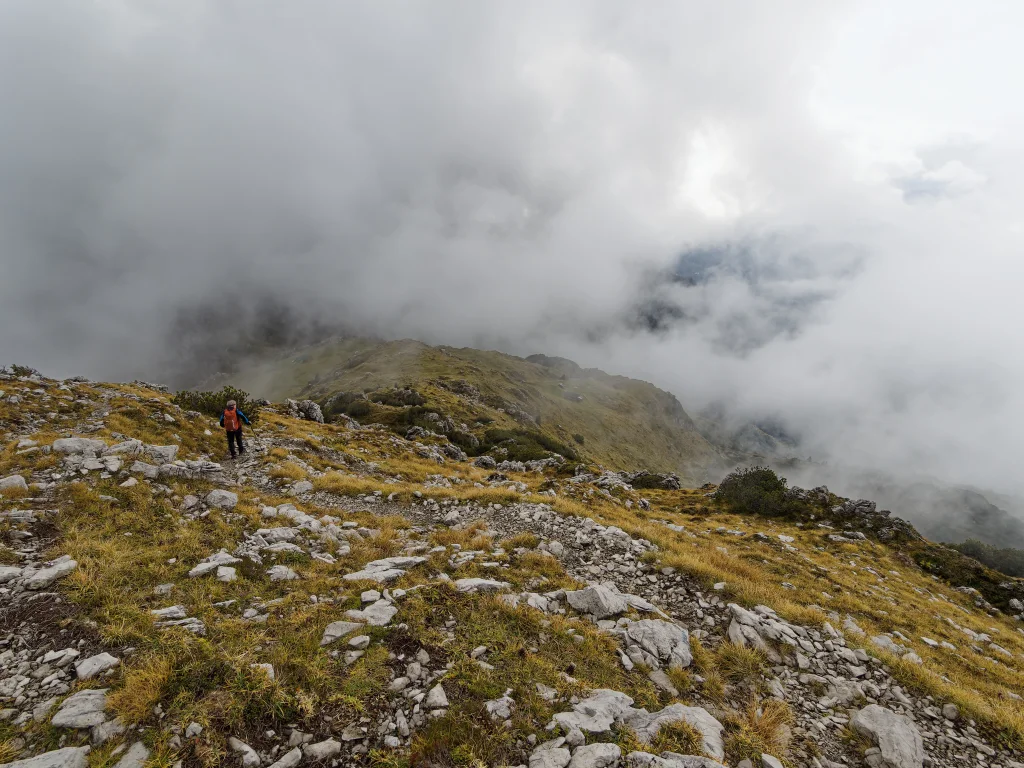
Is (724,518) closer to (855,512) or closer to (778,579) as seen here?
(855,512)

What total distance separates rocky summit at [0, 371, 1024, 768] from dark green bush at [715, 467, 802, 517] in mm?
21897

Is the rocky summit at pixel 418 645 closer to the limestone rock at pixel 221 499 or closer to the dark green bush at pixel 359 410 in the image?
the limestone rock at pixel 221 499

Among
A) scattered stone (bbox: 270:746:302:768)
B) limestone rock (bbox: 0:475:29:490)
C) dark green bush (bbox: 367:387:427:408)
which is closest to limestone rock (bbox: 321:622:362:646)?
scattered stone (bbox: 270:746:302:768)

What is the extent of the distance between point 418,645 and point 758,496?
134 ft

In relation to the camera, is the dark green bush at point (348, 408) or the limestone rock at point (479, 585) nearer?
the limestone rock at point (479, 585)

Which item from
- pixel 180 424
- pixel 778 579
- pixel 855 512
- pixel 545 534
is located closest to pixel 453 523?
pixel 545 534

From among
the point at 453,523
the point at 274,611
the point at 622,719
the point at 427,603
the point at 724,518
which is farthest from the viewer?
the point at 724,518

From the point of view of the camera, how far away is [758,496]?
128ft

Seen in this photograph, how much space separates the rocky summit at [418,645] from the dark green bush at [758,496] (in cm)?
2190

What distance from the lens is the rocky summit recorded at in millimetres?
5551

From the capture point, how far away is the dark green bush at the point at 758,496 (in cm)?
3794

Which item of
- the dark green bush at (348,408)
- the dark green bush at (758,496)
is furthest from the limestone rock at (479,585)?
the dark green bush at (348,408)

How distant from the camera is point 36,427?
61.2 feet

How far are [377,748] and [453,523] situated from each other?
11.0 meters
